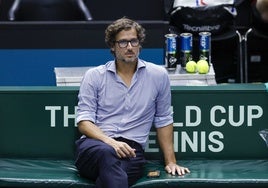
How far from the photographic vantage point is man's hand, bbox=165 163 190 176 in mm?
6297

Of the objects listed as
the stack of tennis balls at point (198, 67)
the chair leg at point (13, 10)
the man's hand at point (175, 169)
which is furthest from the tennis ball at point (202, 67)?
the chair leg at point (13, 10)

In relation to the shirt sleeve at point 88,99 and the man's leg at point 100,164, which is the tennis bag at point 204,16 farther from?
the man's leg at point 100,164

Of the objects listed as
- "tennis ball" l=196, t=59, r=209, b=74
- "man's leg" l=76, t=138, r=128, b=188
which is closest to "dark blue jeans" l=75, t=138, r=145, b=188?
"man's leg" l=76, t=138, r=128, b=188

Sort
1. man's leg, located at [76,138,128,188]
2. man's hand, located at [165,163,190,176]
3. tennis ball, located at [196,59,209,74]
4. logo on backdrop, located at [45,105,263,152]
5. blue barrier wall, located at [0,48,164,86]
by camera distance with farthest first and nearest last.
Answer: blue barrier wall, located at [0,48,164,86]
tennis ball, located at [196,59,209,74]
logo on backdrop, located at [45,105,263,152]
man's hand, located at [165,163,190,176]
man's leg, located at [76,138,128,188]

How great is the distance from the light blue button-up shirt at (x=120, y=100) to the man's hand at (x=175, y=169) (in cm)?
24

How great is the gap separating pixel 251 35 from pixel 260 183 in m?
3.48

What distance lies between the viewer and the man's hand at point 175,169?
6297 mm

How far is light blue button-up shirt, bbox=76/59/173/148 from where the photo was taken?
6.37 meters

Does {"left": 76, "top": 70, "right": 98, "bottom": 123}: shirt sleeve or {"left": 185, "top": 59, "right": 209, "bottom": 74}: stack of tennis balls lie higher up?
{"left": 185, "top": 59, "right": 209, "bottom": 74}: stack of tennis balls

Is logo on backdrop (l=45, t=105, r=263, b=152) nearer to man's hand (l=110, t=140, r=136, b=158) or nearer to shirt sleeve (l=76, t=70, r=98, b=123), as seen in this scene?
shirt sleeve (l=76, t=70, r=98, b=123)

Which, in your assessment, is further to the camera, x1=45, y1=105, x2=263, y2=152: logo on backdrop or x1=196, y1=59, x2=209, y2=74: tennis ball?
x1=196, y1=59, x2=209, y2=74: tennis ball

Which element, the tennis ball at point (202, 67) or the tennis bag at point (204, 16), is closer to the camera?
the tennis ball at point (202, 67)

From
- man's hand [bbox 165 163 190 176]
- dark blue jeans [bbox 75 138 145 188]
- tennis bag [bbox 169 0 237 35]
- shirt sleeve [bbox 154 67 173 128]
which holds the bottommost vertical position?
man's hand [bbox 165 163 190 176]

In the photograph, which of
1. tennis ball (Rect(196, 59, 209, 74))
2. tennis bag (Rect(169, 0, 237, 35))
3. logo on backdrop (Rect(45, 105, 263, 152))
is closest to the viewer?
logo on backdrop (Rect(45, 105, 263, 152))
